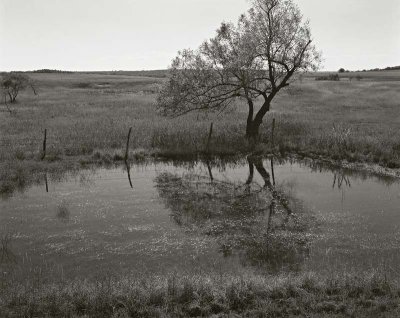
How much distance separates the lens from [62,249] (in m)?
12.6

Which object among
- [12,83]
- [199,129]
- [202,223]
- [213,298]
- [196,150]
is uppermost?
[12,83]

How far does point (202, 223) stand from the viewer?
15.0 metres

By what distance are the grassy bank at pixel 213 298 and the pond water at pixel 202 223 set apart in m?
1.41

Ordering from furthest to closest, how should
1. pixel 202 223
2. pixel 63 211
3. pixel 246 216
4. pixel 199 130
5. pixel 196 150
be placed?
1. pixel 199 130
2. pixel 196 150
3. pixel 63 211
4. pixel 246 216
5. pixel 202 223

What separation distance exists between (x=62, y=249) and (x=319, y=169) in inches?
602

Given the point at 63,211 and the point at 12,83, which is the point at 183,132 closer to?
the point at 63,211

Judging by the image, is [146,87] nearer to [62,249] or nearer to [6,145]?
[6,145]

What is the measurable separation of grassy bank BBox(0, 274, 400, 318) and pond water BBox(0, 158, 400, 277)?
1409 millimetres

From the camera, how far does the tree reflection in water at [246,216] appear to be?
1239 centimetres

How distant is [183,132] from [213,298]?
22.6m

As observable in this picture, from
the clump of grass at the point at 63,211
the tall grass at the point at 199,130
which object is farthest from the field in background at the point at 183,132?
the clump of grass at the point at 63,211

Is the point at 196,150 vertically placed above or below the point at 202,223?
above

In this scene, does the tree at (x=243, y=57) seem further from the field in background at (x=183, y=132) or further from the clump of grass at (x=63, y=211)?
the clump of grass at (x=63, y=211)

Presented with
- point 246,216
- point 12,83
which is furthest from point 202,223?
point 12,83
